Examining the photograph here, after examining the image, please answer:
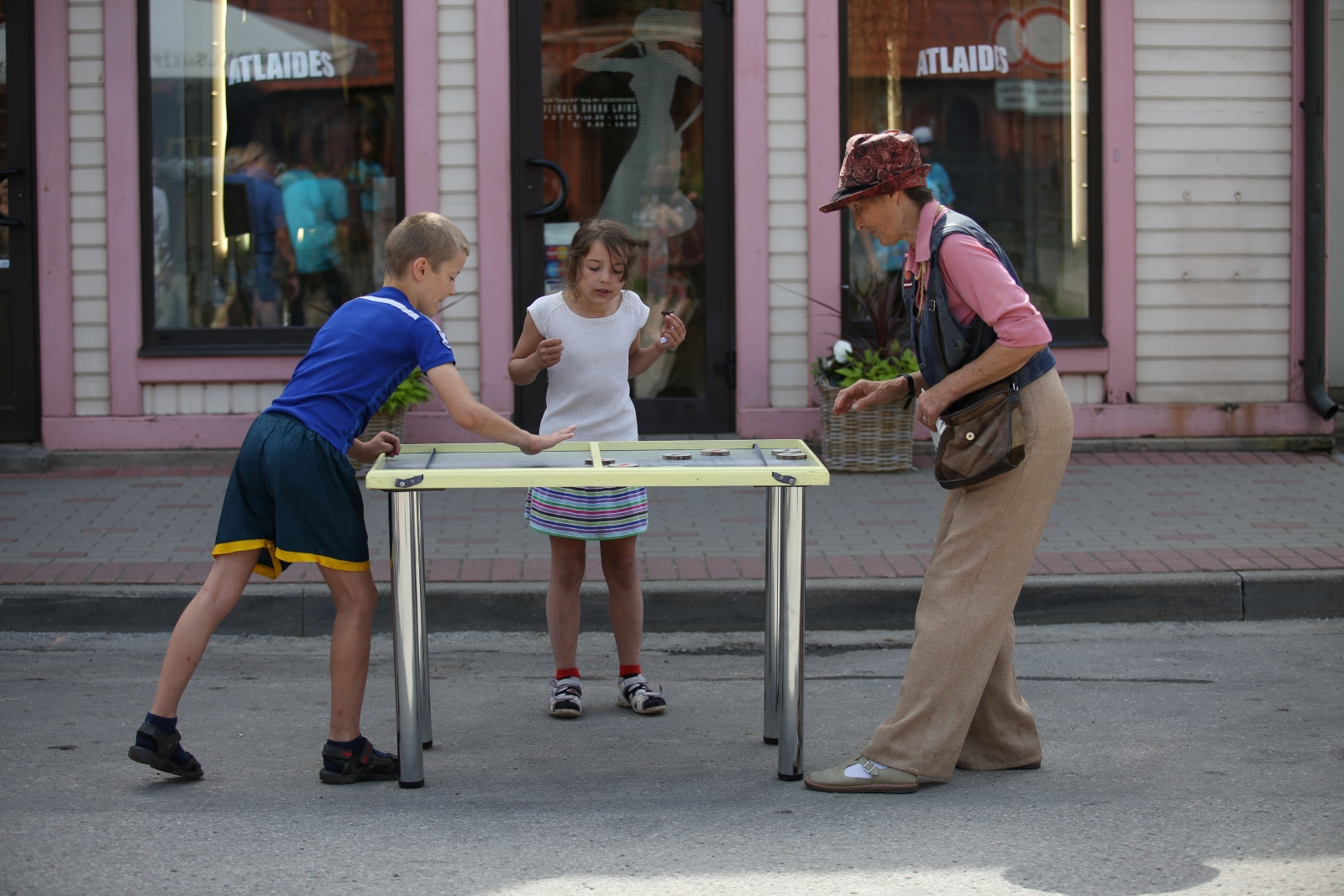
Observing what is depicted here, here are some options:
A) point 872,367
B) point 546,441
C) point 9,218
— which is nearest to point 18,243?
point 9,218

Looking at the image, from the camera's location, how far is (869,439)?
331 inches

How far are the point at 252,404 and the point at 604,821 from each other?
5835 mm

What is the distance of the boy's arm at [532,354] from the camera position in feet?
14.5

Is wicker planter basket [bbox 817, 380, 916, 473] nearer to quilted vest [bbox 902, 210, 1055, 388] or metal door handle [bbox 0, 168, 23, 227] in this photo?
quilted vest [bbox 902, 210, 1055, 388]

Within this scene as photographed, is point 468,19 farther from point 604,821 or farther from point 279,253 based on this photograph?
point 604,821

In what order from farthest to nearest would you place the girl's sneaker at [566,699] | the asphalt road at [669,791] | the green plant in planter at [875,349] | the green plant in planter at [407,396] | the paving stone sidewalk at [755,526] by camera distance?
the green plant in planter at [875,349], the green plant in planter at [407,396], the paving stone sidewalk at [755,526], the girl's sneaker at [566,699], the asphalt road at [669,791]

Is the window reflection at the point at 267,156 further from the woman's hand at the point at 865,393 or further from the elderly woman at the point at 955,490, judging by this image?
the elderly woman at the point at 955,490

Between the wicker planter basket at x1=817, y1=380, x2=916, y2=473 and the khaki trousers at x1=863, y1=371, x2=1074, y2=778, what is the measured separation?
14.7ft

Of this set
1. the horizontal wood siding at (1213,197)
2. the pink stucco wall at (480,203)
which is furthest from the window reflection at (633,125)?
the horizontal wood siding at (1213,197)

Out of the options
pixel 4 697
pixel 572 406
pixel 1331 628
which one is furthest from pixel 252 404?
pixel 1331 628

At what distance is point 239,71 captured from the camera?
29.5 ft

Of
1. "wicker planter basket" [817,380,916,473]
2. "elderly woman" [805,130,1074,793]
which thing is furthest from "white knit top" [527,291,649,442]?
"wicker planter basket" [817,380,916,473]

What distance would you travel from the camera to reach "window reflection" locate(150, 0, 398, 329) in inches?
352

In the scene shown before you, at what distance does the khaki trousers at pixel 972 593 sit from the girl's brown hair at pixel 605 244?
1.32 meters
